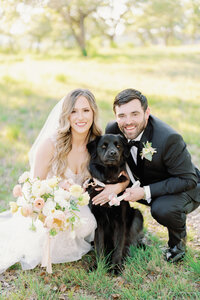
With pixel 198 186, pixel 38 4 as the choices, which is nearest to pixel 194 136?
pixel 198 186

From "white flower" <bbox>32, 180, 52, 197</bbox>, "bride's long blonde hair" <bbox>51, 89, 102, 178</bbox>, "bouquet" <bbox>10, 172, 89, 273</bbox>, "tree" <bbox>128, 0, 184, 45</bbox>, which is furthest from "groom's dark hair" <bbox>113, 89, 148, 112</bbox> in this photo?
"tree" <bbox>128, 0, 184, 45</bbox>

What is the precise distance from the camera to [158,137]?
294cm

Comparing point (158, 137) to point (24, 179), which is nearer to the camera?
point (24, 179)

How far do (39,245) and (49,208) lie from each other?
3.19ft

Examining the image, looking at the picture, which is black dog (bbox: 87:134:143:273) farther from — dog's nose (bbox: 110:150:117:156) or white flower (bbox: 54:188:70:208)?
white flower (bbox: 54:188:70:208)

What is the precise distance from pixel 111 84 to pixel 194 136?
4155 mm

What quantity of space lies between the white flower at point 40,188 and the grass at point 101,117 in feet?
2.78

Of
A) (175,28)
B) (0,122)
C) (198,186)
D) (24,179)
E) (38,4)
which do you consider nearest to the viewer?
(24,179)

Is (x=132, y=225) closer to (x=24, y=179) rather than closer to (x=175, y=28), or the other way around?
(x=24, y=179)

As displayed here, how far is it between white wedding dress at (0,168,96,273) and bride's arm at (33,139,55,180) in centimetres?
52

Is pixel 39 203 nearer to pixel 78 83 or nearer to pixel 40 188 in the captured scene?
pixel 40 188

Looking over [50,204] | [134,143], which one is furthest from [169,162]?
[50,204]

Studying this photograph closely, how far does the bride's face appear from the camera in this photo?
3.04 m

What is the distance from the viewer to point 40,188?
224 cm
